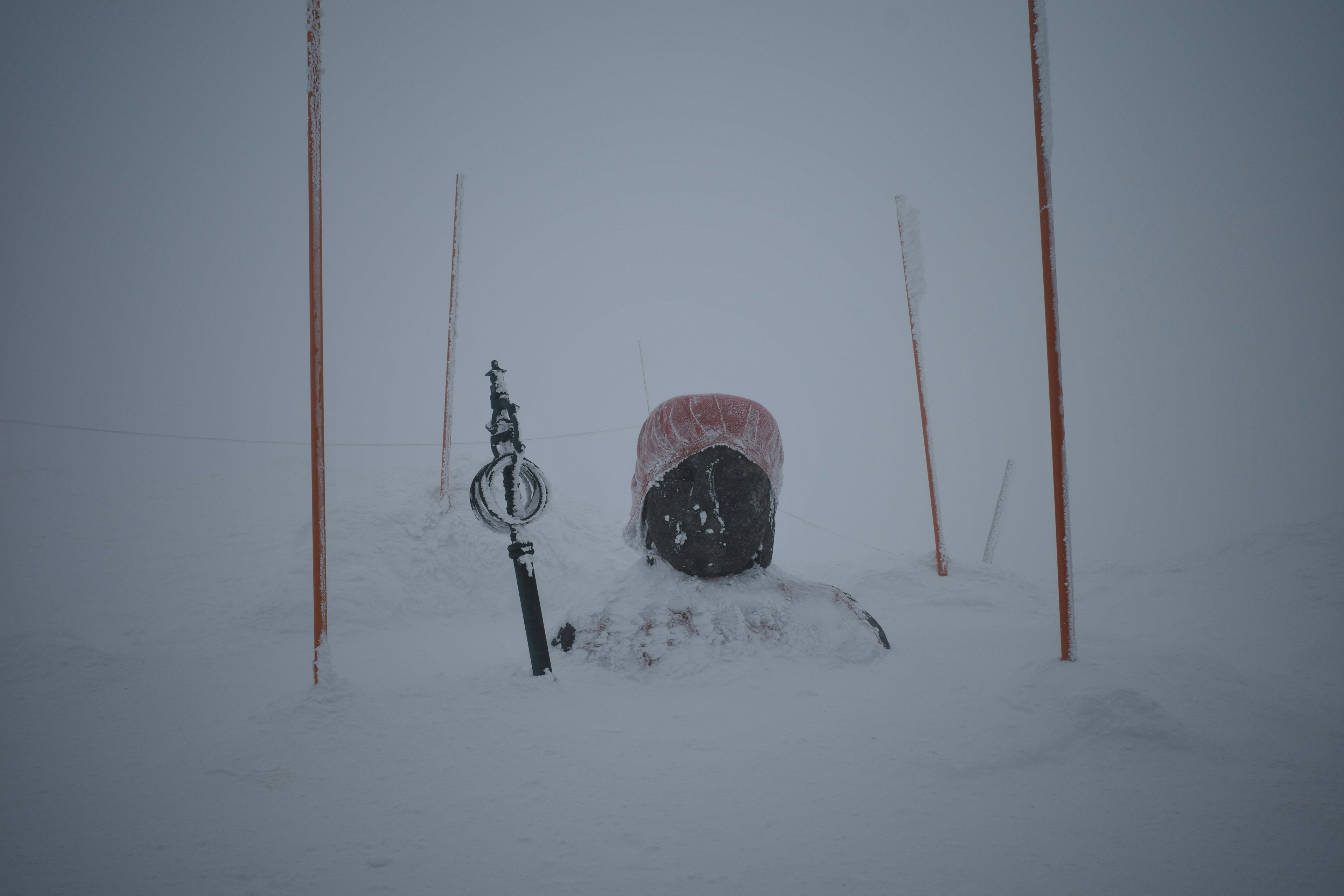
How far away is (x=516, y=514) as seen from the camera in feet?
12.4

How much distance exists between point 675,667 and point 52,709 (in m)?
3.87

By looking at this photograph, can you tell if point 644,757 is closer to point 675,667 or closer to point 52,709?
point 675,667

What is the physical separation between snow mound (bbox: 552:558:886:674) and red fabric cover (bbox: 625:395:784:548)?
2.29 feet

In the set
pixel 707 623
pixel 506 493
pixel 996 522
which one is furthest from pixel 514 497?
pixel 996 522

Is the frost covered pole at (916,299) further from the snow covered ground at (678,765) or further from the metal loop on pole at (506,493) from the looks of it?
the metal loop on pole at (506,493)

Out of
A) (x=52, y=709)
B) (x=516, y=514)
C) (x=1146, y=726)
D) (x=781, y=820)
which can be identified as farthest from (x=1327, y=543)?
(x=52, y=709)

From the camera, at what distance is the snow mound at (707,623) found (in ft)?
14.1

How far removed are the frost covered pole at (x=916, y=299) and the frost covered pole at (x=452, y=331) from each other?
6.04 meters

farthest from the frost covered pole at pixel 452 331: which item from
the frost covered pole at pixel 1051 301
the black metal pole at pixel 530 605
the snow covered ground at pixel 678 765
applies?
the frost covered pole at pixel 1051 301

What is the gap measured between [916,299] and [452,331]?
21.3 feet

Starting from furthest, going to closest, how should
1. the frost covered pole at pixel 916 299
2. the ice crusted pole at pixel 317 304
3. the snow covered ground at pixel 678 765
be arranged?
the frost covered pole at pixel 916 299
the ice crusted pole at pixel 317 304
the snow covered ground at pixel 678 765

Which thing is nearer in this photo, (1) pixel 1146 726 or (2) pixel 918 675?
(1) pixel 1146 726

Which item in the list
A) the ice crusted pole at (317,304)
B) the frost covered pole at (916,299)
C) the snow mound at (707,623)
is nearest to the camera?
the ice crusted pole at (317,304)

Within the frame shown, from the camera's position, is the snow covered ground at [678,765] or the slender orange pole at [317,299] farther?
the slender orange pole at [317,299]
